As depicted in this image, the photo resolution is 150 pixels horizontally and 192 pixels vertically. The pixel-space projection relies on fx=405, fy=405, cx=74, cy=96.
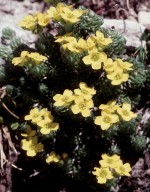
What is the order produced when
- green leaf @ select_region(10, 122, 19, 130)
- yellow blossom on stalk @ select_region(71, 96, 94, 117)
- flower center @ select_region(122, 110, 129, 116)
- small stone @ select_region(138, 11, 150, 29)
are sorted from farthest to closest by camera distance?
1. small stone @ select_region(138, 11, 150, 29)
2. green leaf @ select_region(10, 122, 19, 130)
3. flower center @ select_region(122, 110, 129, 116)
4. yellow blossom on stalk @ select_region(71, 96, 94, 117)

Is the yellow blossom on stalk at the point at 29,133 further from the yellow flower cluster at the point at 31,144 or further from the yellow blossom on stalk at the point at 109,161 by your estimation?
the yellow blossom on stalk at the point at 109,161

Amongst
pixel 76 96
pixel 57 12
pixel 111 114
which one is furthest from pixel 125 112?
pixel 57 12

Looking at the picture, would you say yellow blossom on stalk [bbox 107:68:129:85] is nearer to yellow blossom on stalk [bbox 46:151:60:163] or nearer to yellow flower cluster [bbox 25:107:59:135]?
A: yellow flower cluster [bbox 25:107:59:135]

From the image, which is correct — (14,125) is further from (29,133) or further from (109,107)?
(109,107)

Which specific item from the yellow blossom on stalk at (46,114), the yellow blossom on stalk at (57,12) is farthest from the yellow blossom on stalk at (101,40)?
the yellow blossom on stalk at (46,114)

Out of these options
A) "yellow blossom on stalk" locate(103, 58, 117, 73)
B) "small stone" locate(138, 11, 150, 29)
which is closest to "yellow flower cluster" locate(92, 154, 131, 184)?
"yellow blossom on stalk" locate(103, 58, 117, 73)
